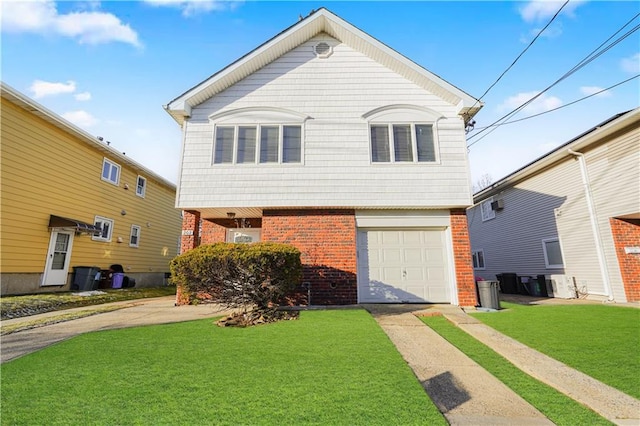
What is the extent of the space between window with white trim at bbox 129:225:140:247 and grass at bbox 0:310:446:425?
12855mm

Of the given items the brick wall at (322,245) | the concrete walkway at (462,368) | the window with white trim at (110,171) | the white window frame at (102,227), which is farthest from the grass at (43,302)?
the brick wall at (322,245)

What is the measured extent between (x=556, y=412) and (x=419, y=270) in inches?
235

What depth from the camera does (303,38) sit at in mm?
9805

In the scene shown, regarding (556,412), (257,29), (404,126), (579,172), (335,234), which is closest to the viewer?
(556,412)

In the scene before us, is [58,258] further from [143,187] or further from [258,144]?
[258,144]

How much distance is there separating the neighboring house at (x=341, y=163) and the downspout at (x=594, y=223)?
544cm

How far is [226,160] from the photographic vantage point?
356 inches

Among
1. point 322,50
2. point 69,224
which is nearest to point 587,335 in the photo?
point 322,50

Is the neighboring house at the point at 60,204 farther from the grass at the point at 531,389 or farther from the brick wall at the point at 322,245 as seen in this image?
the grass at the point at 531,389

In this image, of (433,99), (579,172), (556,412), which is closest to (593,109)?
(579,172)

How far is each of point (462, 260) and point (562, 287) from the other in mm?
6443

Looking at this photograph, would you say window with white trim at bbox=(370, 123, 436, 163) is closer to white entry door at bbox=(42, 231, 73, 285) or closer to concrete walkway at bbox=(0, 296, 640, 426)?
concrete walkway at bbox=(0, 296, 640, 426)

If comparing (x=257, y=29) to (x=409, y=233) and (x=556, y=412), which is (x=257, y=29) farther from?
(x=556, y=412)

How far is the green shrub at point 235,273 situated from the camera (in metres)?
6.06
